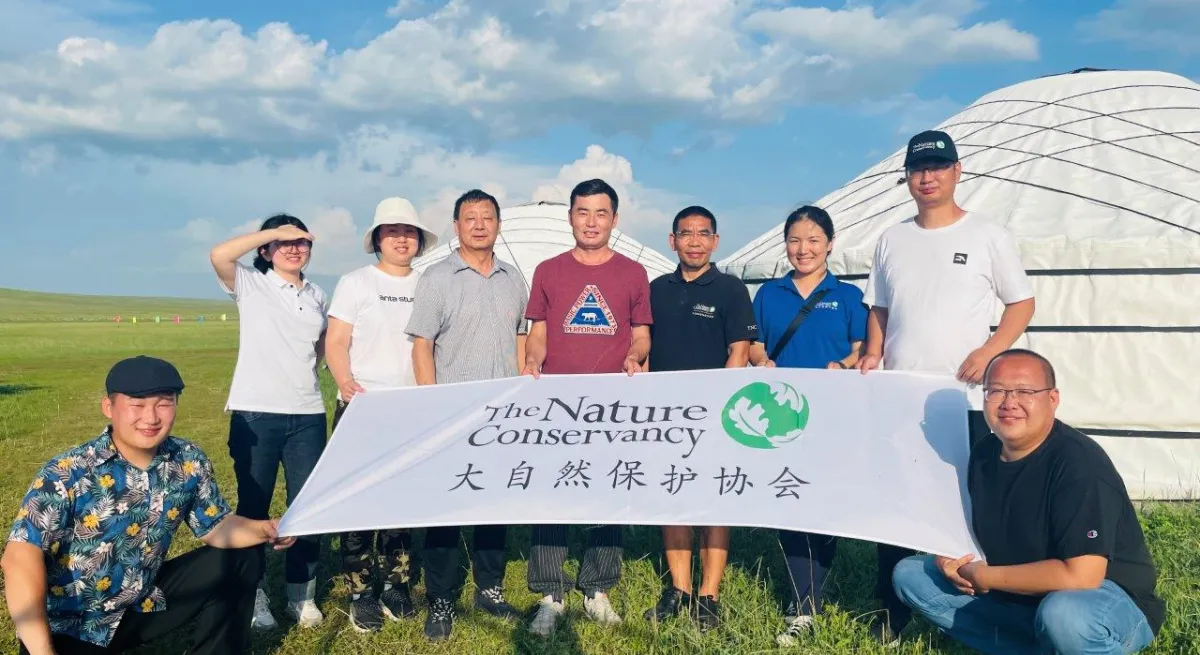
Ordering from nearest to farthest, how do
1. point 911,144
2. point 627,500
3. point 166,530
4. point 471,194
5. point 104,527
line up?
point 104,527, point 166,530, point 627,500, point 911,144, point 471,194

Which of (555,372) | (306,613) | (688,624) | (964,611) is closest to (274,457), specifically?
(306,613)

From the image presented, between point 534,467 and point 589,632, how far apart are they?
72 cm

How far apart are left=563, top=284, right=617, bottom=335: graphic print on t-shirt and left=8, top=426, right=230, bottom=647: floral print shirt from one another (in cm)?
136

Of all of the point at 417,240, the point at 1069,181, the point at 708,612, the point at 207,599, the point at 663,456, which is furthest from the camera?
the point at 1069,181

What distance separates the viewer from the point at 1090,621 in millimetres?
2111

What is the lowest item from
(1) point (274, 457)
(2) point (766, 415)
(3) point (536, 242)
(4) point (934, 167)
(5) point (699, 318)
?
(1) point (274, 457)

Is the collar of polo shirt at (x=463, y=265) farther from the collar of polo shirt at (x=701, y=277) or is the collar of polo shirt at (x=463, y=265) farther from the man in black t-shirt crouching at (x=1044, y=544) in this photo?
the man in black t-shirt crouching at (x=1044, y=544)

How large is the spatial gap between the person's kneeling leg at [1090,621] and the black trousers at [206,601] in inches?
93.8

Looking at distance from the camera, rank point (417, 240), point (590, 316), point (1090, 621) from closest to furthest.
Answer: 1. point (1090, 621)
2. point (590, 316)
3. point (417, 240)

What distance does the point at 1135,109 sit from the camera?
691 centimetres

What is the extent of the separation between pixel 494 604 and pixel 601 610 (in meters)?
0.42

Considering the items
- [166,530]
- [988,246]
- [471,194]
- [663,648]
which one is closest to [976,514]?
[988,246]

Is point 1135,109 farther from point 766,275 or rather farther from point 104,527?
point 104,527

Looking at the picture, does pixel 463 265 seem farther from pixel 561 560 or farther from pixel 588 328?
pixel 561 560
